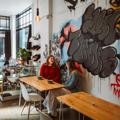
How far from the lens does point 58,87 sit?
12.9ft

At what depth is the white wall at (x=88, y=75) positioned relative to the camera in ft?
11.7

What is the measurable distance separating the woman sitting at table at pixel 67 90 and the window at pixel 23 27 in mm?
3705

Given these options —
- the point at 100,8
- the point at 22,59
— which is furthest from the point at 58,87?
the point at 22,59

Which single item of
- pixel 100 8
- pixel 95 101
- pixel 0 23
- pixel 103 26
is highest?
pixel 0 23

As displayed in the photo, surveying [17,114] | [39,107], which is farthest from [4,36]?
[17,114]

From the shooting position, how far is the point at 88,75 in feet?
13.5

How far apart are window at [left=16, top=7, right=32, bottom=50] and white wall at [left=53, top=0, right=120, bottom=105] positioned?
8.63 feet

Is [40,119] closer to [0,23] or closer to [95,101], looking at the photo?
[95,101]

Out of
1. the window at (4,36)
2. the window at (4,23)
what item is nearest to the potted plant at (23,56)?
the window at (4,36)

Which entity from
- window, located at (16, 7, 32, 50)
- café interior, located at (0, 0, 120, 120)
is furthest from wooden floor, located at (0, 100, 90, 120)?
window, located at (16, 7, 32, 50)

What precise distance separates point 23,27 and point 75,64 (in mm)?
4644

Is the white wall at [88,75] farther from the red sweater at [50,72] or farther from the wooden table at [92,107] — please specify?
the red sweater at [50,72]

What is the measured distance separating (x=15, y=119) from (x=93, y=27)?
2.34m

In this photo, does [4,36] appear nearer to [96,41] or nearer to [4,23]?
[4,23]
